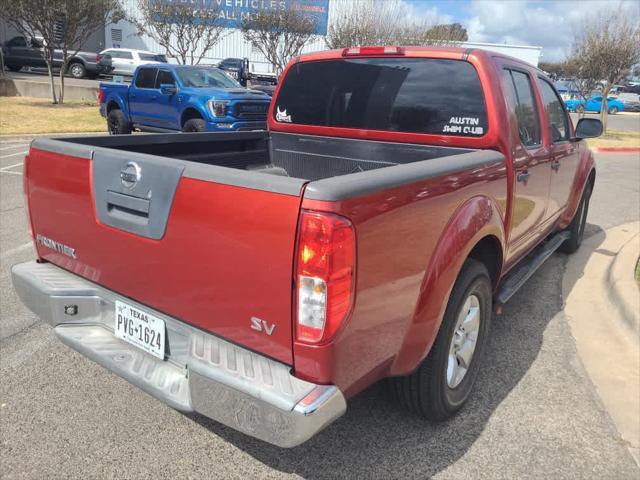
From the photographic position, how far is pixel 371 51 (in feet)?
12.0

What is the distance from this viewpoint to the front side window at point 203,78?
12.0 m

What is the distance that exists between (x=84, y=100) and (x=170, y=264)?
21790mm

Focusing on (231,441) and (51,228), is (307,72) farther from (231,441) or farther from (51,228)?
(231,441)

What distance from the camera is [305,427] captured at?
6.13 feet

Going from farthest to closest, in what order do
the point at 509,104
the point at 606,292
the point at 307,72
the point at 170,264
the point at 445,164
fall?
1. the point at 606,292
2. the point at 307,72
3. the point at 509,104
4. the point at 445,164
5. the point at 170,264

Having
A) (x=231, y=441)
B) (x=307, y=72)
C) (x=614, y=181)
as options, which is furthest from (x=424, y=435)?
(x=614, y=181)

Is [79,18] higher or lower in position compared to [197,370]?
higher

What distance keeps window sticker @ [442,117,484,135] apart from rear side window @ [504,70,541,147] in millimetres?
390

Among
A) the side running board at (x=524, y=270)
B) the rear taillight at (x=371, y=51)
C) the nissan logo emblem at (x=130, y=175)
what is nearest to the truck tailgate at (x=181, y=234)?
the nissan logo emblem at (x=130, y=175)

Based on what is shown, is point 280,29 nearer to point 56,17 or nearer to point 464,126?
point 56,17

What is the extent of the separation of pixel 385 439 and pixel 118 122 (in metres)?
12.8

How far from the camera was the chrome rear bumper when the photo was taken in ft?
6.25

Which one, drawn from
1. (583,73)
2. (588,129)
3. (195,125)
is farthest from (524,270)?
(583,73)

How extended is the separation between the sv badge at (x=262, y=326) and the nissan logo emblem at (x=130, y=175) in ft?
2.64
